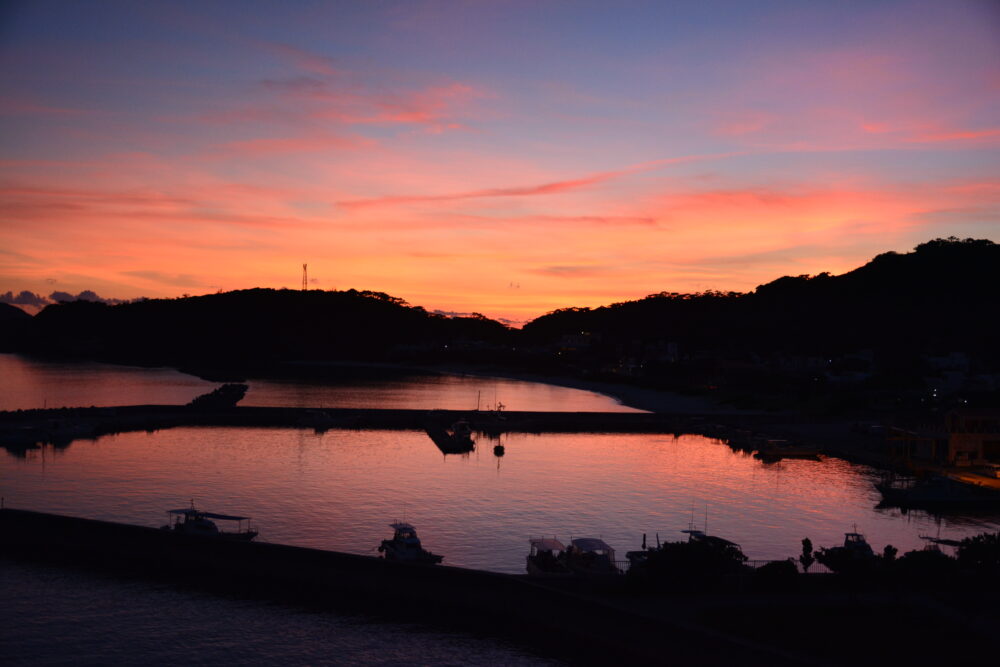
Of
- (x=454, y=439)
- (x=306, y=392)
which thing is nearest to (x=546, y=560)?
(x=454, y=439)

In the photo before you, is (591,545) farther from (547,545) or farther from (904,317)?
(904,317)

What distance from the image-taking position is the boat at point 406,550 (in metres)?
30.7

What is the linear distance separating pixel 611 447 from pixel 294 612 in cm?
4448

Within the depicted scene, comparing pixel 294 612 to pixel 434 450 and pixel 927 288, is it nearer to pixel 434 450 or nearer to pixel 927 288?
pixel 434 450

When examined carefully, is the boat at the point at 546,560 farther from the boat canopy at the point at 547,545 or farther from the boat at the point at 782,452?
the boat at the point at 782,452

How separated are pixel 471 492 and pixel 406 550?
1609 centimetres

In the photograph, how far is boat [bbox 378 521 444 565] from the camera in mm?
30734

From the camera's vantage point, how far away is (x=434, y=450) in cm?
6394

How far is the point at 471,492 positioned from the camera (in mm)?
46906

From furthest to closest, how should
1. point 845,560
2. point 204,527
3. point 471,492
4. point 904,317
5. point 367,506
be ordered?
point 904,317
point 471,492
point 367,506
point 204,527
point 845,560

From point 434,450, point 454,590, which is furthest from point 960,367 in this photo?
→ point 454,590

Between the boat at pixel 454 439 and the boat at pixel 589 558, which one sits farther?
the boat at pixel 454 439

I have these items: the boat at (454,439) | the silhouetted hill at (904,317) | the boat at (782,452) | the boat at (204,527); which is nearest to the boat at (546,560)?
the boat at (204,527)

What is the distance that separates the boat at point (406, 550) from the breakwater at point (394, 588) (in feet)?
12.7
